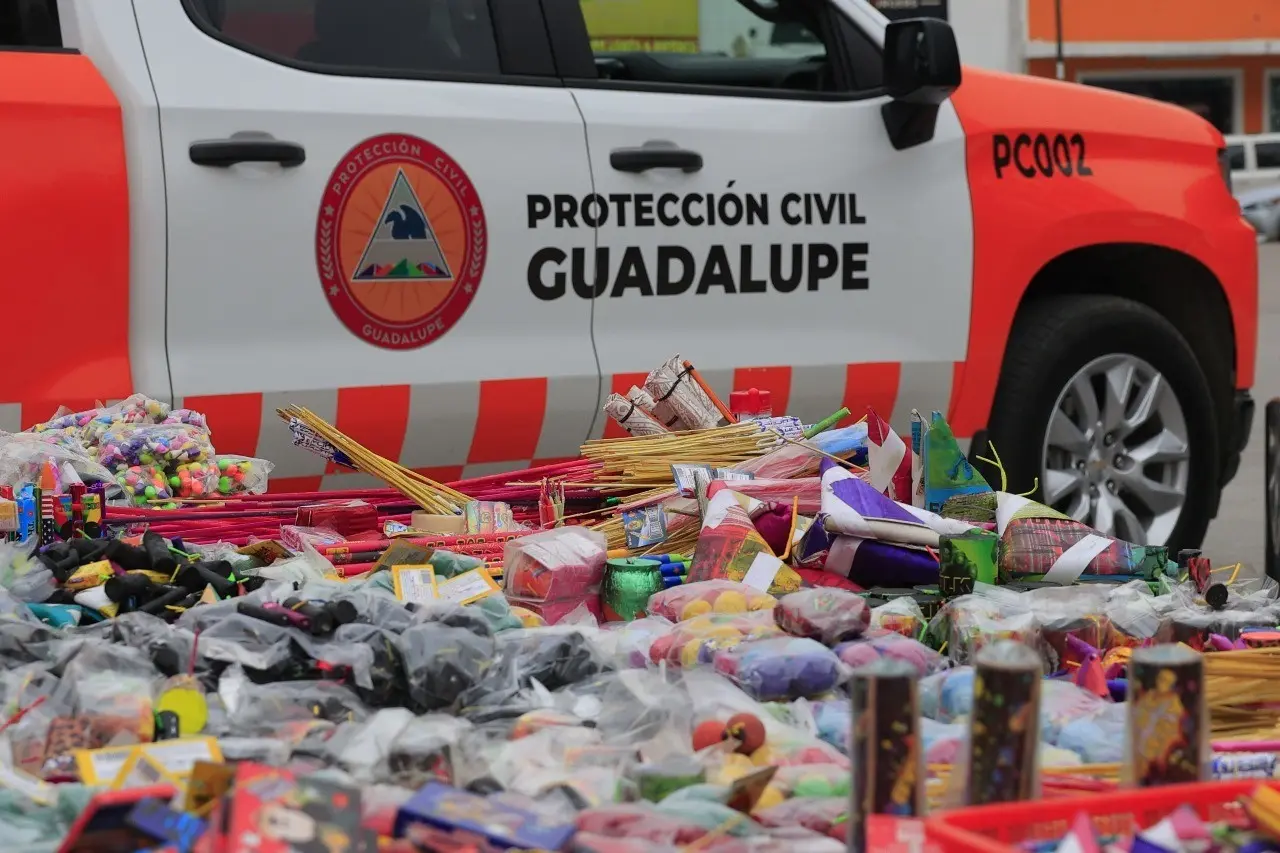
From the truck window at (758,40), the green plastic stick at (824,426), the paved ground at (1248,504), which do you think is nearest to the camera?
the green plastic stick at (824,426)

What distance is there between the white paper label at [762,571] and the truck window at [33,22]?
218 cm

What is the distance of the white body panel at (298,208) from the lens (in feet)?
14.1

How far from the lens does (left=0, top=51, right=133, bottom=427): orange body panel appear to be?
406cm

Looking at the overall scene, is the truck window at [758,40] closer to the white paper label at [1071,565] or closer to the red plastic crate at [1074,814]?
the white paper label at [1071,565]

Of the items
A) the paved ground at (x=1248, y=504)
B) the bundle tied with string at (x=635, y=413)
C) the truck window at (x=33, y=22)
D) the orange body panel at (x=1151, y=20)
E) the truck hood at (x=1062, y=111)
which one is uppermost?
the orange body panel at (x=1151, y=20)

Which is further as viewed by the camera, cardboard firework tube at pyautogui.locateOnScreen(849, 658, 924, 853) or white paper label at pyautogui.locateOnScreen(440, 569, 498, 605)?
white paper label at pyautogui.locateOnScreen(440, 569, 498, 605)

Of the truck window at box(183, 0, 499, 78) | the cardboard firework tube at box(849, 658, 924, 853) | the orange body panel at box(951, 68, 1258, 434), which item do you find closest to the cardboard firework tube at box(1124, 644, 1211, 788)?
the cardboard firework tube at box(849, 658, 924, 853)

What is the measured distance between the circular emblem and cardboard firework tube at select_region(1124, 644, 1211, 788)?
2815mm

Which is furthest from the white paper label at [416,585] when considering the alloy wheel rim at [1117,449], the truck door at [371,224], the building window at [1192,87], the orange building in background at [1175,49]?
the building window at [1192,87]

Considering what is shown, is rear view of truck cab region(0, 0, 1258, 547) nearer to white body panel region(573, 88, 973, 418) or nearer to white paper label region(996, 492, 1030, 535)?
white body panel region(573, 88, 973, 418)

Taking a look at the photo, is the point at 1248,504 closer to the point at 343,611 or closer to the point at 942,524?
the point at 942,524

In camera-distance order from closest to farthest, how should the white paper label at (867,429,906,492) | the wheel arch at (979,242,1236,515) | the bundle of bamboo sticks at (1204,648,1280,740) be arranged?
the bundle of bamboo sticks at (1204,648,1280,740) < the white paper label at (867,429,906,492) < the wheel arch at (979,242,1236,515)

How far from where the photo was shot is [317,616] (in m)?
2.68

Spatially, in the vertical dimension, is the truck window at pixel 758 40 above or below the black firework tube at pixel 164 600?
above
